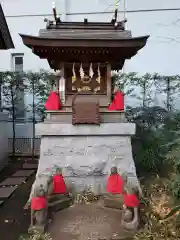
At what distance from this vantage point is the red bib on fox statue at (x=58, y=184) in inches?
268

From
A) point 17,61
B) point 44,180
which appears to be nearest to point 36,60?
point 17,61

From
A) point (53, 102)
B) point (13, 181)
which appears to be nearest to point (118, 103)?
point (53, 102)

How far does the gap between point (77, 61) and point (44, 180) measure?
3.19 m

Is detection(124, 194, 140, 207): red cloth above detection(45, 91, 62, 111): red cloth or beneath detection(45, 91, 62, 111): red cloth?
beneath

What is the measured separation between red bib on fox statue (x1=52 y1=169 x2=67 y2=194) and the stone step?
24cm

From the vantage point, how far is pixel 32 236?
5.16m

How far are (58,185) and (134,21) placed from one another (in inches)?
341

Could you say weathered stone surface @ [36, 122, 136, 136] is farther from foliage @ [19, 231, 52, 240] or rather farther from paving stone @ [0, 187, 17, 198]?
foliage @ [19, 231, 52, 240]

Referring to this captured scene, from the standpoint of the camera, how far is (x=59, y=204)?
21.2ft

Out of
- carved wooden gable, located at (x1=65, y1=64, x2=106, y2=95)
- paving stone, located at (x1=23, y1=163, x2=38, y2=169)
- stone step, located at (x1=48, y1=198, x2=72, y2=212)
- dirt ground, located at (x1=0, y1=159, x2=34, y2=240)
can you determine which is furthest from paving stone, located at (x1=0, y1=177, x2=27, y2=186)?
carved wooden gable, located at (x1=65, y1=64, x2=106, y2=95)

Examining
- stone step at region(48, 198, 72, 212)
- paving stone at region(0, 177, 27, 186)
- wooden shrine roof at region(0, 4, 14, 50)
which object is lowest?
stone step at region(48, 198, 72, 212)

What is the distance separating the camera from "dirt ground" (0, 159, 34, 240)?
18.1 ft

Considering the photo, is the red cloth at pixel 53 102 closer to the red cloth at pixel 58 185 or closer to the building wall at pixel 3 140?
the red cloth at pixel 58 185

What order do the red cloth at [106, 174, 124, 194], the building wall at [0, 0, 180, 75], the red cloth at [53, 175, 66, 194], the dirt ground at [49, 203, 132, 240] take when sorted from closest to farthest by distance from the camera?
the dirt ground at [49, 203, 132, 240] → the red cloth at [106, 174, 124, 194] → the red cloth at [53, 175, 66, 194] → the building wall at [0, 0, 180, 75]
